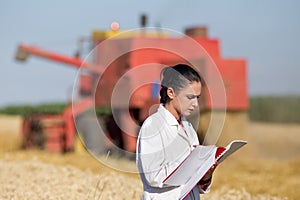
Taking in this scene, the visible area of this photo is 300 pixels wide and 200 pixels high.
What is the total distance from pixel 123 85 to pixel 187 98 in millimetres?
8697

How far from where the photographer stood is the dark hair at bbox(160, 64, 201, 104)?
3768 millimetres

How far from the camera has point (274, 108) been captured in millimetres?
41938

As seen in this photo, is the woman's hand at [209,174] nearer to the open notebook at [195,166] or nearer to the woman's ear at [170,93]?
the open notebook at [195,166]

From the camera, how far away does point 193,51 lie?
1277 cm

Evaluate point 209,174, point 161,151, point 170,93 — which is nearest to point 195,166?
point 209,174

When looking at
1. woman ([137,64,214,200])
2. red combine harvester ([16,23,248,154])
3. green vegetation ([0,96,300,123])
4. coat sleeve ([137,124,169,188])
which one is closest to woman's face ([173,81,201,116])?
woman ([137,64,214,200])

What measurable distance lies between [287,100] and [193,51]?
97.4 feet

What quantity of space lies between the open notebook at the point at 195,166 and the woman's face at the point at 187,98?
0.27 meters

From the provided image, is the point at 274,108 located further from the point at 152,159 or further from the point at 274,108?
the point at 152,159

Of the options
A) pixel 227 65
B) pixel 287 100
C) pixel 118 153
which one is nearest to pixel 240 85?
pixel 227 65

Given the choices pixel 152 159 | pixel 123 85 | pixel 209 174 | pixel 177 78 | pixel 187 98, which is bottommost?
pixel 123 85

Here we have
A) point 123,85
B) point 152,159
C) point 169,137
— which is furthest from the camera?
point 123,85

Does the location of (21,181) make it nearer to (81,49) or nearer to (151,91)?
(151,91)

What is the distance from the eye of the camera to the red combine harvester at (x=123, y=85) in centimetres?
1230
